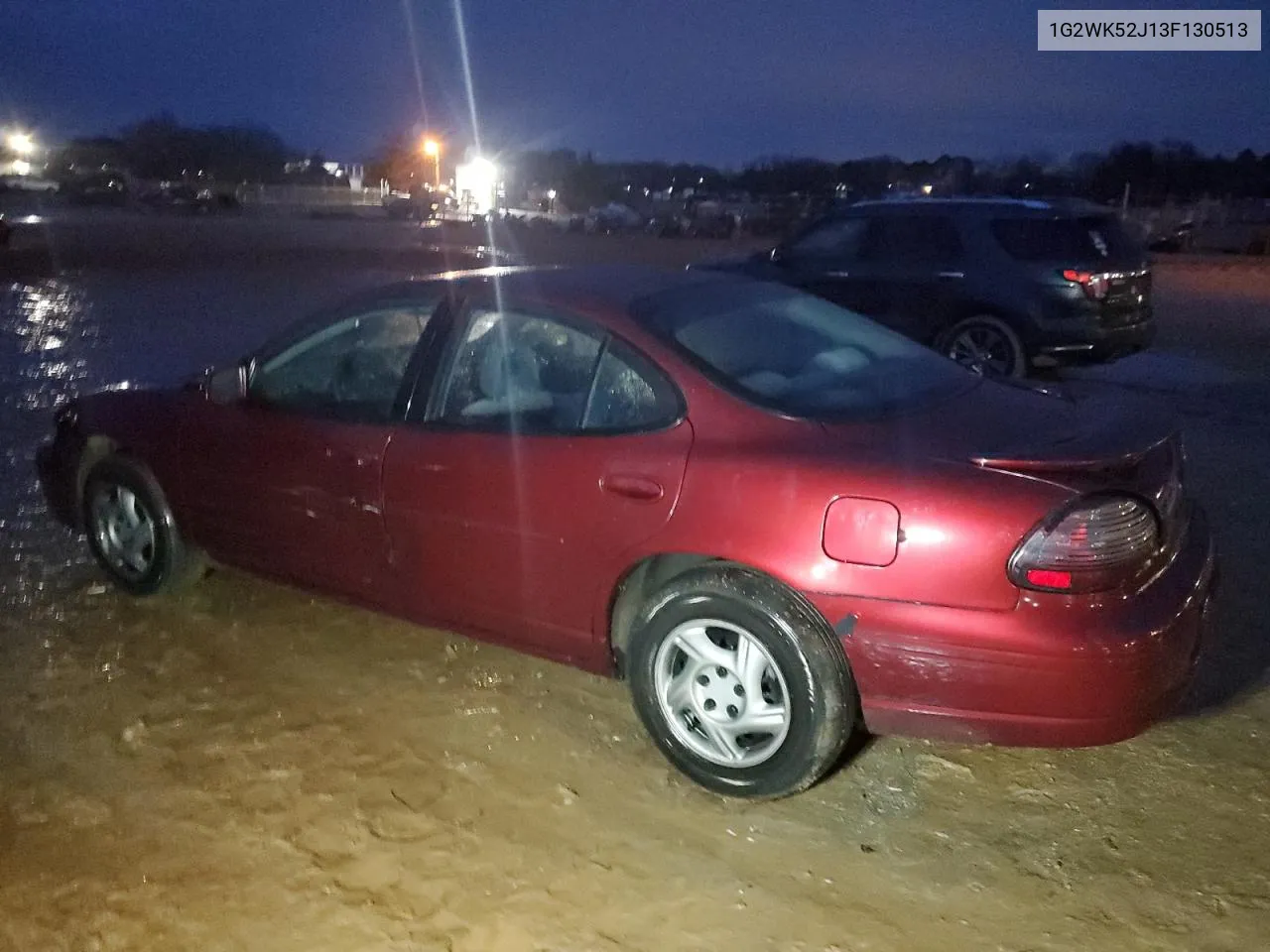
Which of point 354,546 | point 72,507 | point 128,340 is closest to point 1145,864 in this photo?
point 354,546

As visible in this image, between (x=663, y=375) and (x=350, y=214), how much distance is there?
168ft

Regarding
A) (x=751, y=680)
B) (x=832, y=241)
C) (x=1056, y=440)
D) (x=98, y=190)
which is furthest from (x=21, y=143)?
(x=1056, y=440)

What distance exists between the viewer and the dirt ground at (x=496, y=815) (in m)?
2.94

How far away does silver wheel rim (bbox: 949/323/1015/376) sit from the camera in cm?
930

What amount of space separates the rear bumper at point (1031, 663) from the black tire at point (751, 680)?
0.28 feet

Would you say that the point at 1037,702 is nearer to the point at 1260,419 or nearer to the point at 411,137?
the point at 1260,419

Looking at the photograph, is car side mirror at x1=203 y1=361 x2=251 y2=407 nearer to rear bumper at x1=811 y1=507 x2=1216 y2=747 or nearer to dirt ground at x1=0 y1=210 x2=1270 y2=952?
dirt ground at x1=0 y1=210 x2=1270 y2=952

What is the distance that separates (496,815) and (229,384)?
81.8 inches

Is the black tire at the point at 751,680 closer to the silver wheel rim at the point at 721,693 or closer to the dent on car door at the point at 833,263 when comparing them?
the silver wheel rim at the point at 721,693

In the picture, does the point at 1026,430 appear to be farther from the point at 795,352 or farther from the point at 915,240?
the point at 915,240

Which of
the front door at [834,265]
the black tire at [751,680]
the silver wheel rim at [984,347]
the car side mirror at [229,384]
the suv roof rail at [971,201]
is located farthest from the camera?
the front door at [834,265]

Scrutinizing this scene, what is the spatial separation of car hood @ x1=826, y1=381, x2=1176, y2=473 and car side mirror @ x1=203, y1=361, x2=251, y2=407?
2.41 metres

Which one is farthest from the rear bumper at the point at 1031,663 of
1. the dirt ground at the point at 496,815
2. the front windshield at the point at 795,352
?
the front windshield at the point at 795,352

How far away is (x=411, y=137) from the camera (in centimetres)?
8256
